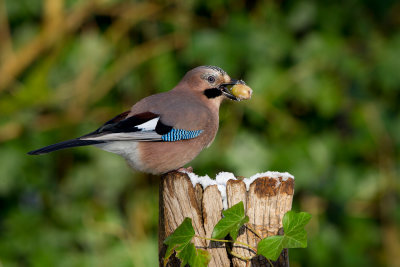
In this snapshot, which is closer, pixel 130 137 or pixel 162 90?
pixel 130 137

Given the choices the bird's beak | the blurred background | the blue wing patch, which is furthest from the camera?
the blurred background

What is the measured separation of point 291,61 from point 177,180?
12.2ft

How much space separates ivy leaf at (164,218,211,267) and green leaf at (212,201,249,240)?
124 mm

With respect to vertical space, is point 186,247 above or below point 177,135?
below

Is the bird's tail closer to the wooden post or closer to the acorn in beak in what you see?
the wooden post

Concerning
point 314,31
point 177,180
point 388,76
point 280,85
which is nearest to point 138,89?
point 280,85

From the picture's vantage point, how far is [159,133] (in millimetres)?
3621

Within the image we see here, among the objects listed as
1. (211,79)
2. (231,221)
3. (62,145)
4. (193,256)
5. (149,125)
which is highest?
(211,79)

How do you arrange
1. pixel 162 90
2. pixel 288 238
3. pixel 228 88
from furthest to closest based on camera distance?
pixel 162 90, pixel 228 88, pixel 288 238

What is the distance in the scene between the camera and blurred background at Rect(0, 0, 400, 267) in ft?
20.1

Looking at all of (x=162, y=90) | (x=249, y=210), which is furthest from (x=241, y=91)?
(x=162, y=90)

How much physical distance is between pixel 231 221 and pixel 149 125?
108 cm

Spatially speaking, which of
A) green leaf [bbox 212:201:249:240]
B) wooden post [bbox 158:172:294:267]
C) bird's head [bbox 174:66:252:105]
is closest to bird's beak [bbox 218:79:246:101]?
bird's head [bbox 174:66:252:105]

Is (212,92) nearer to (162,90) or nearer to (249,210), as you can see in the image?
(249,210)
